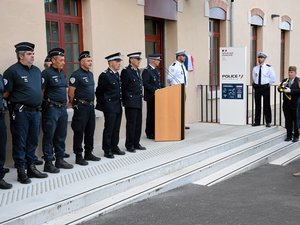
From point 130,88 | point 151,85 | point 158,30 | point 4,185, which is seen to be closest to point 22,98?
point 4,185

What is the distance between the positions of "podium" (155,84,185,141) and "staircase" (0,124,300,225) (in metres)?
0.24

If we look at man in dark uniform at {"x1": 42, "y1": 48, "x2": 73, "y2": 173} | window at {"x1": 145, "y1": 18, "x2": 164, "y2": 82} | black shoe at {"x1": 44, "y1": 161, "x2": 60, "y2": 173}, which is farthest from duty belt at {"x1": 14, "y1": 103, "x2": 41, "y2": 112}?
window at {"x1": 145, "y1": 18, "x2": 164, "y2": 82}

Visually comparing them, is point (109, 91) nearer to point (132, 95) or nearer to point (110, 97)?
point (110, 97)

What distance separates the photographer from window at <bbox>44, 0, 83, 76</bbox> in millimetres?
7328

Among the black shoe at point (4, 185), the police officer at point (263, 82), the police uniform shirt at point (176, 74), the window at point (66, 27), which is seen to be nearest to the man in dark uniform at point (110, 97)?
the window at point (66, 27)

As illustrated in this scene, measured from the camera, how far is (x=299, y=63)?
60.3 ft

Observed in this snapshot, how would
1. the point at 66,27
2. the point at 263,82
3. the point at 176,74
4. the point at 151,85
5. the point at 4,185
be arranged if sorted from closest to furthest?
the point at 4,185, the point at 66,27, the point at 151,85, the point at 176,74, the point at 263,82

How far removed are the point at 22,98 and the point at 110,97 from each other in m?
1.70

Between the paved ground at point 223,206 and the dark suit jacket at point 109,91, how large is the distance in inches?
67.1

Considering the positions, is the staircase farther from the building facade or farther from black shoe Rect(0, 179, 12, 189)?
the building facade

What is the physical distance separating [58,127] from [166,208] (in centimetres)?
201

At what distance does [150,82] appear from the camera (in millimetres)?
8109

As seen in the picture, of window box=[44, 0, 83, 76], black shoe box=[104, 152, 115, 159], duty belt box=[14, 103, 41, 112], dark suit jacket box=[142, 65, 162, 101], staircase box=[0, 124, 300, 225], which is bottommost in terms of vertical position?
staircase box=[0, 124, 300, 225]

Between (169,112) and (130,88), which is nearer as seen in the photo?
(130,88)
